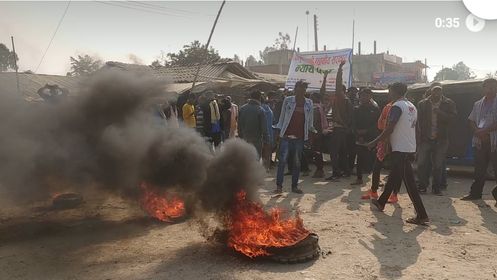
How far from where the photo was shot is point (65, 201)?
6633 mm

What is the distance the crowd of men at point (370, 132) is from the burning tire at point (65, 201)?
3.46 meters

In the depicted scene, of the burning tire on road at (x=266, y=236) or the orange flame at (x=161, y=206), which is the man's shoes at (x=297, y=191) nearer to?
the orange flame at (x=161, y=206)

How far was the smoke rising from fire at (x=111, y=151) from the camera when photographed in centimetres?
480

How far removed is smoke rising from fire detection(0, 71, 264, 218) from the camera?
480 centimetres

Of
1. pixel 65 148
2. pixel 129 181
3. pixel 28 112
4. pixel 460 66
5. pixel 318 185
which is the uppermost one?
pixel 460 66

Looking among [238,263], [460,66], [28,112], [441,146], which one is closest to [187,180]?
[238,263]

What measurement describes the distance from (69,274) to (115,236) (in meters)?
1.18

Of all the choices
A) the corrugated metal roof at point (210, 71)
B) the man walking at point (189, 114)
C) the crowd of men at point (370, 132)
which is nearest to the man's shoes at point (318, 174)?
the crowd of men at point (370, 132)

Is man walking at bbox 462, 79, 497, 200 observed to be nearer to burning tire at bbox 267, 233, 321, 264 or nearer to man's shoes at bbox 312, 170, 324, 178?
man's shoes at bbox 312, 170, 324, 178

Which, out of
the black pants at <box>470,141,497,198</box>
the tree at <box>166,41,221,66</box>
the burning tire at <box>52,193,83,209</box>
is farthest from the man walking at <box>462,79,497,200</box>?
the tree at <box>166,41,221,66</box>

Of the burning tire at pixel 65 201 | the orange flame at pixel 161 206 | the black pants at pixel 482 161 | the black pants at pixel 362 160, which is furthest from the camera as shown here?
the black pants at pixel 362 160

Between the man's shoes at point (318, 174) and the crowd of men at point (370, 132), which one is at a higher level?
the crowd of men at point (370, 132)

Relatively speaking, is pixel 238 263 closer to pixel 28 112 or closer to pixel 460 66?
pixel 28 112

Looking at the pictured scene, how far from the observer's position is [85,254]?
4.70 meters
